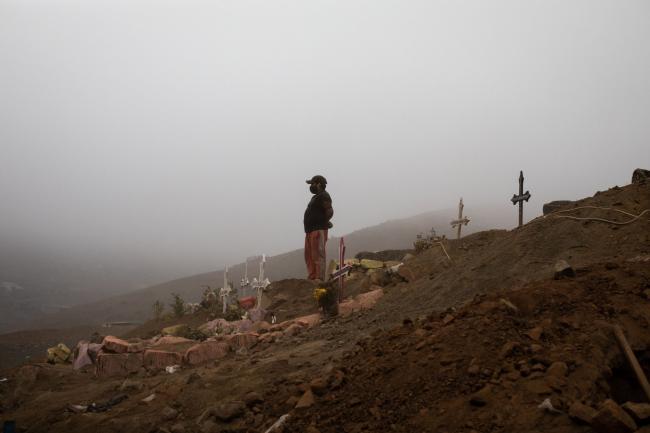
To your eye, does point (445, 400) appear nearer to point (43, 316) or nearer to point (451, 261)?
point (451, 261)

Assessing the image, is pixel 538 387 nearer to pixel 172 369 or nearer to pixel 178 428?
pixel 178 428

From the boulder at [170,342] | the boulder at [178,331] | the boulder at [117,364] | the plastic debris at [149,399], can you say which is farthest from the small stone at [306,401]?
the boulder at [178,331]

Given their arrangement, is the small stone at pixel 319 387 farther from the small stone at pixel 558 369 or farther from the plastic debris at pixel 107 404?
the plastic debris at pixel 107 404

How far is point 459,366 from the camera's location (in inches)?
150

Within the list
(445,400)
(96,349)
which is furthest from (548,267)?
(96,349)

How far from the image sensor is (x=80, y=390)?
7551 millimetres

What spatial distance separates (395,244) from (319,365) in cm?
3072

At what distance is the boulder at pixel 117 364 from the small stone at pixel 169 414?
354 cm

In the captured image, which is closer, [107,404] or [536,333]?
[536,333]

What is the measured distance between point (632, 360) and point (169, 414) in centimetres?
437

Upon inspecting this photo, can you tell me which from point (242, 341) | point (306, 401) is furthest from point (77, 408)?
point (306, 401)

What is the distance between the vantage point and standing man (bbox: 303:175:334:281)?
12.9 meters

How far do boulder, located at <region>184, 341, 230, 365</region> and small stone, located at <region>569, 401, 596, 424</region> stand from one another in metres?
6.32

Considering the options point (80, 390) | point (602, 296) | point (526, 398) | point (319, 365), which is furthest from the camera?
point (80, 390)
